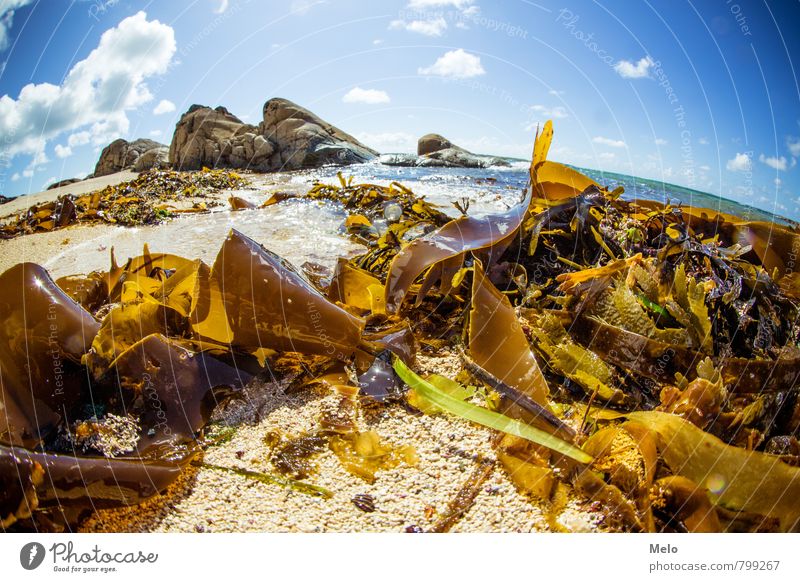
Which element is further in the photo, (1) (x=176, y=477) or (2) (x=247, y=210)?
(2) (x=247, y=210)

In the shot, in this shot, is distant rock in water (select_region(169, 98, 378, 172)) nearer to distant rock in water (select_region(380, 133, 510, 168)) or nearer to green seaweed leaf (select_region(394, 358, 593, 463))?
distant rock in water (select_region(380, 133, 510, 168))

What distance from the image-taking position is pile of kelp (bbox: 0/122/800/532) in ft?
2.52

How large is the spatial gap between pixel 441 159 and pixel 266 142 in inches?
213

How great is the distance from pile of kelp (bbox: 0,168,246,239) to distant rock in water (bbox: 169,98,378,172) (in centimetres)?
826

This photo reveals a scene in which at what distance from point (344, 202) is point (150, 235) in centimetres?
132

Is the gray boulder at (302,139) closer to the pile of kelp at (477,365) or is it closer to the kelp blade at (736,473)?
the pile of kelp at (477,365)

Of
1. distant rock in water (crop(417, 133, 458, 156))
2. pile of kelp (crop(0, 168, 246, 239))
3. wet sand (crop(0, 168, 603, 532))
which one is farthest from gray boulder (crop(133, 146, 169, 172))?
wet sand (crop(0, 168, 603, 532))

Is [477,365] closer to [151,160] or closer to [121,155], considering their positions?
[151,160]

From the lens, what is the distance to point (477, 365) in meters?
1.04

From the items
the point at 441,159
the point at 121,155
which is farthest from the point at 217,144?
the point at 441,159

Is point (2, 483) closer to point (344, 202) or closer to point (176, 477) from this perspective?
point (176, 477)

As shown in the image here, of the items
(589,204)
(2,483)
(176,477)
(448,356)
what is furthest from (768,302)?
(2,483)

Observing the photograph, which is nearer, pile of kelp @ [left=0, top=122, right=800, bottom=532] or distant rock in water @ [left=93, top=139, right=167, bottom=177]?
pile of kelp @ [left=0, top=122, right=800, bottom=532]
